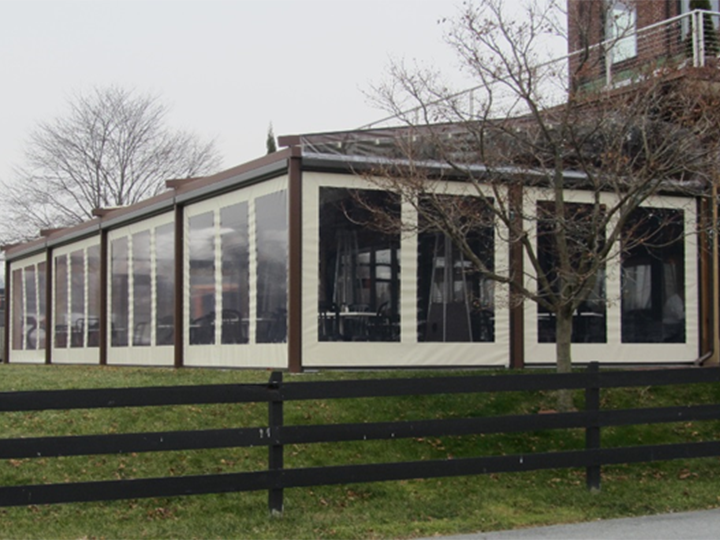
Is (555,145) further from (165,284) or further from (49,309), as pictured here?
(49,309)

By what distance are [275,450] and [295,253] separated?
6278mm

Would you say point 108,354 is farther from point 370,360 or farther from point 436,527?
point 436,527

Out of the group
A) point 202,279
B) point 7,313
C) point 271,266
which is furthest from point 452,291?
point 7,313

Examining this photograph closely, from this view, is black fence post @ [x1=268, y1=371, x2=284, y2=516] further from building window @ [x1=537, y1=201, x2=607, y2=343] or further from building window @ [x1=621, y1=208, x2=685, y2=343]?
building window @ [x1=621, y1=208, x2=685, y2=343]

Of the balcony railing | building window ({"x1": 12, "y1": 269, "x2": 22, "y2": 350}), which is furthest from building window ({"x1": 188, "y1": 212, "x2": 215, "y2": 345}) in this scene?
building window ({"x1": 12, "y1": 269, "x2": 22, "y2": 350})

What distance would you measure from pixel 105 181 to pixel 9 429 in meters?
39.3

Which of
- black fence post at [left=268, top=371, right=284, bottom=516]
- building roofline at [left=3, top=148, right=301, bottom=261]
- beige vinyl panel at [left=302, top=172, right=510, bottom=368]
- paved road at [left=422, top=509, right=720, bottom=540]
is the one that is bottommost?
paved road at [left=422, top=509, right=720, bottom=540]

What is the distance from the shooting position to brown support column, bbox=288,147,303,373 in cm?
1431

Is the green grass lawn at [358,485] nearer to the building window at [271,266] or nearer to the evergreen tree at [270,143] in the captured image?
the building window at [271,266]

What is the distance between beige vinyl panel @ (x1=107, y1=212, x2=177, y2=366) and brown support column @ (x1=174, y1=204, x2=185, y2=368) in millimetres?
405

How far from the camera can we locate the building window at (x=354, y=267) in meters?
14.6

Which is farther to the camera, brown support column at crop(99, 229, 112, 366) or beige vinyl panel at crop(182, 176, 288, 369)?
brown support column at crop(99, 229, 112, 366)

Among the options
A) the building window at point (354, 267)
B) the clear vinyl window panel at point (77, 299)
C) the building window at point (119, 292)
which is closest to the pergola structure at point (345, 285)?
the building window at point (354, 267)

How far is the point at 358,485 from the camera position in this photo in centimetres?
983
